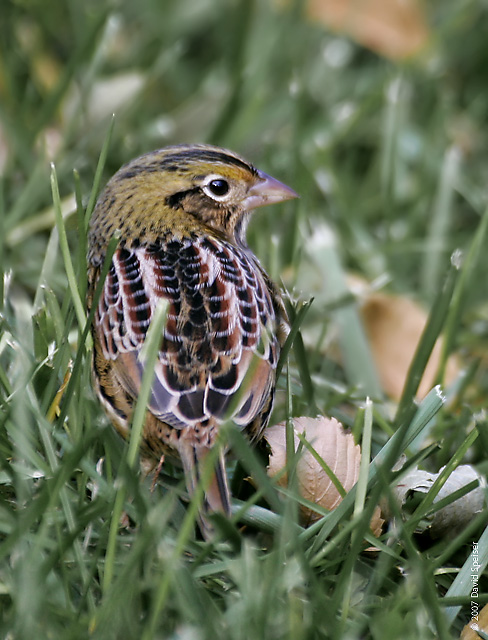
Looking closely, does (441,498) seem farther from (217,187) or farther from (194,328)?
(217,187)

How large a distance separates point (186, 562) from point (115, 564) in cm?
20

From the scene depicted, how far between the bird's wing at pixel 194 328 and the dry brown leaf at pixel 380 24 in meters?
3.28

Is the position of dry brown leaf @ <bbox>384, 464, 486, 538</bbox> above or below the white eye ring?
below

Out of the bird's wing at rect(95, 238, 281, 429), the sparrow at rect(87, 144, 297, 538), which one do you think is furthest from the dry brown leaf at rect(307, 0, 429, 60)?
the bird's wing at rect(95, 238, 281, 429)

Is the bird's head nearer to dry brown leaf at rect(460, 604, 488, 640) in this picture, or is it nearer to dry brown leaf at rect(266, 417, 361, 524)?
dry brown leaf at rect(266, 417, 361, 524)

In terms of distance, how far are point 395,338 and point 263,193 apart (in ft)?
3.32

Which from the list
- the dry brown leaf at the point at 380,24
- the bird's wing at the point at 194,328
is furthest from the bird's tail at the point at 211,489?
the dry brown leaf at the point at 380,24

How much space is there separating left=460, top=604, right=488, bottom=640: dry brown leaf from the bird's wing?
783mm

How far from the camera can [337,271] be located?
4.14 metres

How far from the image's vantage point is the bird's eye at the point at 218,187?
3.20 metres

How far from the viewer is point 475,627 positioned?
2389mm

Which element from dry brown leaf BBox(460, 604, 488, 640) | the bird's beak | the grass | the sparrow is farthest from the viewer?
the bird's beak

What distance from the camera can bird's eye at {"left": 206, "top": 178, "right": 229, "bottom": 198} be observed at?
3195 millimetres

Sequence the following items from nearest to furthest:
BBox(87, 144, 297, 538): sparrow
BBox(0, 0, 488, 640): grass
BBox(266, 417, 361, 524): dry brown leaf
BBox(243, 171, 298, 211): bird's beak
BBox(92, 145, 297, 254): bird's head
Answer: BBox(0, 0, 488, 640): grass, BBox(87, 144, 297, 538): sparrow, BBox(266, 417, 361, 524): dry brown leaf, BBox(92, 145, 297, 254): bird's head, BBox(243, 171, 298, 211): bird's beak
